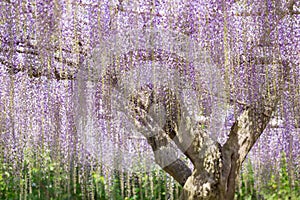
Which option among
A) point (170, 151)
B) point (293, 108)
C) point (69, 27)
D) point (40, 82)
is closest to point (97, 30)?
point (69, 27)

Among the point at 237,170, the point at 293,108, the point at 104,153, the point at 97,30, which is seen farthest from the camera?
the point at 104,153

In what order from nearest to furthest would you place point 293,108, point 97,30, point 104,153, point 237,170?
point 97,30
point 293,108
point 237,170
point 104,153

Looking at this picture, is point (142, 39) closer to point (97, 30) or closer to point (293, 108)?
point (97, 30)

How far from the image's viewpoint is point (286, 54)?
3.24 meters

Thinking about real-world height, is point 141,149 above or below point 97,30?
below

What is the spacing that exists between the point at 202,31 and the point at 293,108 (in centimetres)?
90

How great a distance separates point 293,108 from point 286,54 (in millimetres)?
425

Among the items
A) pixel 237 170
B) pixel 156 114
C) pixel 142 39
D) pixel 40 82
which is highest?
pixel 142 39

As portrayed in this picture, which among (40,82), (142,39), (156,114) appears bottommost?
(156,114)

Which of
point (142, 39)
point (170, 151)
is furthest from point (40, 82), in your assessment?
point (170, 151)

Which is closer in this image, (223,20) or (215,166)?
(223,20)

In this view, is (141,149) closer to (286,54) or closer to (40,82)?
(40,82)

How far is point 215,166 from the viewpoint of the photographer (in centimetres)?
357

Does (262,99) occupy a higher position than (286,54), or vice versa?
(286,54)
